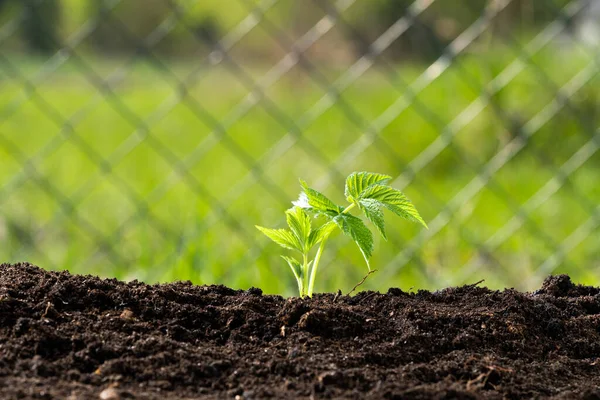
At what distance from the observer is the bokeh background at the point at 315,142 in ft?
10.6

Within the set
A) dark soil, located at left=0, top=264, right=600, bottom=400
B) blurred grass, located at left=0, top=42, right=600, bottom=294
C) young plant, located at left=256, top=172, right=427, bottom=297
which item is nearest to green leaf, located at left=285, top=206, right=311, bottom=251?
young plant, located at left=256, top=172, right=427, bottom=297

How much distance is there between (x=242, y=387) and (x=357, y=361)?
0.66ft

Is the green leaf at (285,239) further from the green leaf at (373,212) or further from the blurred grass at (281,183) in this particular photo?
the blurred grass at (281,183)

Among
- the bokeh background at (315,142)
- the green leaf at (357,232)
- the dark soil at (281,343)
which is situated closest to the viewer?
the dark soil at (281,343)

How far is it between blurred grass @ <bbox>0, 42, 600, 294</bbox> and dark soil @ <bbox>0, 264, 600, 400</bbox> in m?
1.04

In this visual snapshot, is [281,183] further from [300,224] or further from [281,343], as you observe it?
[281,343]

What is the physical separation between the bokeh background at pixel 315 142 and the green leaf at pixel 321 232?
0.97 metres

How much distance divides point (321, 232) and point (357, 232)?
0.29 feet

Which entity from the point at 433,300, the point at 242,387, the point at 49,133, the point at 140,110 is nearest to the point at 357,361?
the point at 242,387

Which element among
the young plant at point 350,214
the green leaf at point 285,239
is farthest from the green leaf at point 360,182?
the green leaf at point 285,239

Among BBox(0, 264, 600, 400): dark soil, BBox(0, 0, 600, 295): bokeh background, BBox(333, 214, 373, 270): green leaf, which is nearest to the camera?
BBox(0, 264, 600, 400): dark soil

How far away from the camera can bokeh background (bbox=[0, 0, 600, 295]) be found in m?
3.22

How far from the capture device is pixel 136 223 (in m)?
3.64

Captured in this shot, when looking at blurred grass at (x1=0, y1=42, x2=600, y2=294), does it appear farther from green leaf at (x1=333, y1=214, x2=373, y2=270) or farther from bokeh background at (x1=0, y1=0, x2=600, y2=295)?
green leaf at (x1=333, y1=214, x2=373, y2=270)
